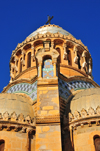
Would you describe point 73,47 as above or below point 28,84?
above

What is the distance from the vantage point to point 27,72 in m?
20.8

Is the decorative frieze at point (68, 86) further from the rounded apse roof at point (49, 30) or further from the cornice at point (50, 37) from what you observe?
the rounded apse roof at point (49, 30)

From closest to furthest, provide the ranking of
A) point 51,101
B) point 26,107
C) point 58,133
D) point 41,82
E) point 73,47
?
point 58,133
point 51,101
point 41,82
point 26,107
point 73,47

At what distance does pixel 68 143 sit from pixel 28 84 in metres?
6.23

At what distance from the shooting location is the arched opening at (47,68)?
1274cm

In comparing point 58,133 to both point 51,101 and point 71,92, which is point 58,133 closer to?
point 51,101

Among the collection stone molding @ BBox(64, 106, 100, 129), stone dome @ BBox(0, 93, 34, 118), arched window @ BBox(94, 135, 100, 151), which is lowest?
arched window @ BBox(94, 135, 100, 151)

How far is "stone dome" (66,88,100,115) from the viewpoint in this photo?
1399 cm

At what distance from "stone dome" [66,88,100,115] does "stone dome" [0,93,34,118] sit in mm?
2282

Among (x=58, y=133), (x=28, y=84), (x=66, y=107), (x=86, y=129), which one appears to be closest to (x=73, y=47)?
(x=28, y=84)

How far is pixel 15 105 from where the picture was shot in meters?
14.4

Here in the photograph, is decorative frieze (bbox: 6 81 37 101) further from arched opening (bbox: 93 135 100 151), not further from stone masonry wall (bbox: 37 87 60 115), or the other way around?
arched opening (bbox: 93 135 100 151)

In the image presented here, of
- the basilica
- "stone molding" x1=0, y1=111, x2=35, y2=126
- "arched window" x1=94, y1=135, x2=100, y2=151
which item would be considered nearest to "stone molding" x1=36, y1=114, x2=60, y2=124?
the basilica

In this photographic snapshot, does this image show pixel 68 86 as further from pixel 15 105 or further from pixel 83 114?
pixel 15 105
